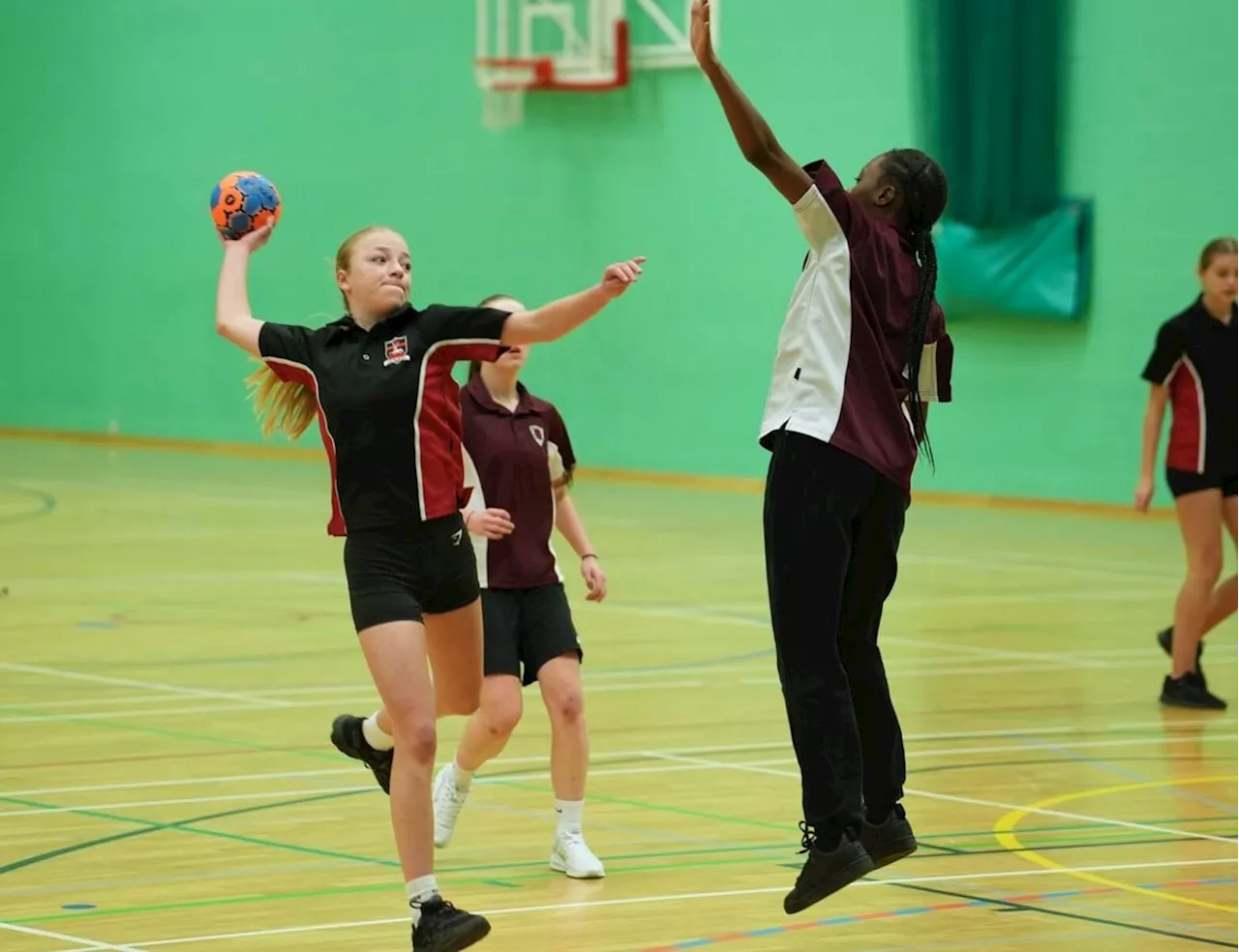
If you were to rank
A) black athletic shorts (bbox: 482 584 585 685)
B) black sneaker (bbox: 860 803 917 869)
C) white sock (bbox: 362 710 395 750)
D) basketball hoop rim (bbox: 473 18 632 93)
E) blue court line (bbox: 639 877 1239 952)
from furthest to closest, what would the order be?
basketball hoop rim (bbox: 473 18 632 93), black athletic shorts (bbox: 482 584 585 685), white sock (bbox: 362 710 395 750), blue court line (bbox: 639 877 1239 952), black sneaker (bbox: 860 803 917 869)

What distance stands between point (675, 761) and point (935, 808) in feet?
4.02

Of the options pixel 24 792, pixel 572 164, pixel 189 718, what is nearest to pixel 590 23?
pixel 572 164

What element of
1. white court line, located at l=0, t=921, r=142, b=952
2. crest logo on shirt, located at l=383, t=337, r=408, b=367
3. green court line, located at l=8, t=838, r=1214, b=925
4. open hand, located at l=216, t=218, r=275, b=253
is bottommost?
green court line, located at l=8, t=838, r=1214, b=925

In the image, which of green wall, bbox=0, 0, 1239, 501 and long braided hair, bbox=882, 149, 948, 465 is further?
green wall, bbox=0, 0, 1239, 501

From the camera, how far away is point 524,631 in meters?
6.88

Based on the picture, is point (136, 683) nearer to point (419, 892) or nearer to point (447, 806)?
point (447, 806)

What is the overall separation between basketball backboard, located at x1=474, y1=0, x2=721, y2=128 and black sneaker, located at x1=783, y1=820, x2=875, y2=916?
1504 centimetres

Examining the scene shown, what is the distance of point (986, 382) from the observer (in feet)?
60.1

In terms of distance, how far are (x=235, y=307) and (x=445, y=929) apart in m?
1.68

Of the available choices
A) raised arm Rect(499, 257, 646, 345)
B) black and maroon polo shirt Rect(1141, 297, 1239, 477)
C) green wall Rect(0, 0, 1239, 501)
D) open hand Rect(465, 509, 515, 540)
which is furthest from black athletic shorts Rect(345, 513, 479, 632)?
green wall Rect(0, 0, 1239, 501)

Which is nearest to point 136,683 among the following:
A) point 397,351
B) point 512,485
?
point 512,485

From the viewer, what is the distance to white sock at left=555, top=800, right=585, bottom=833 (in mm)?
6586

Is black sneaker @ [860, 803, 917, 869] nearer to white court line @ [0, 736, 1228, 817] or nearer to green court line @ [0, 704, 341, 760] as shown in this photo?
white court line @ [0, 736, 1228, 817]

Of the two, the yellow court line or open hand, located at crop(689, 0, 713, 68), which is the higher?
open hand, located at crop(689, 0, 713, 68)
